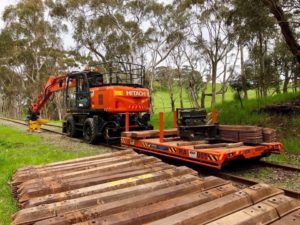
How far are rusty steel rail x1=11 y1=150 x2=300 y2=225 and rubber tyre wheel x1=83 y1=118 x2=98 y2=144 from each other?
22.9 ft

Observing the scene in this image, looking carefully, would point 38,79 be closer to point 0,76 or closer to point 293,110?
point 0,76

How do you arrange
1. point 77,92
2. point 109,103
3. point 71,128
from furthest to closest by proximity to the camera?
point 71,128 < point 77,92 < point 109,103

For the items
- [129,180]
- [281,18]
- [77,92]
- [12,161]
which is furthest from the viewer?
[77,92]

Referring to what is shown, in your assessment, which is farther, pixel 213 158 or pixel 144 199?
pixel 213 158

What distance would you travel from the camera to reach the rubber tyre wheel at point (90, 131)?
527 inches

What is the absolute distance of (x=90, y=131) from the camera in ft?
45.7

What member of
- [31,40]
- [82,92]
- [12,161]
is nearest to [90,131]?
[82,92]

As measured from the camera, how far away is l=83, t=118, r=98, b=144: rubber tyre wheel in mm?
13384

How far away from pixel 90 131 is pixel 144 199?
986 cm

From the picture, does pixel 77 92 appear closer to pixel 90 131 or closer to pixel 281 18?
pixel 90 131

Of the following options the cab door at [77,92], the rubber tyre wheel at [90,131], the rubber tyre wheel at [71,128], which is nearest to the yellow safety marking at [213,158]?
the rubber tyre wheel at [90,131]

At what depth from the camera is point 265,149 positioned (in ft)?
25.6

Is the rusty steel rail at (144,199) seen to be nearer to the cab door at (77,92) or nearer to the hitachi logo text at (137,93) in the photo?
the hitachi logo text at (137,93)

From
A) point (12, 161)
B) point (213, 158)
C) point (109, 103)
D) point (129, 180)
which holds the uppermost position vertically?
point (109, 103)
